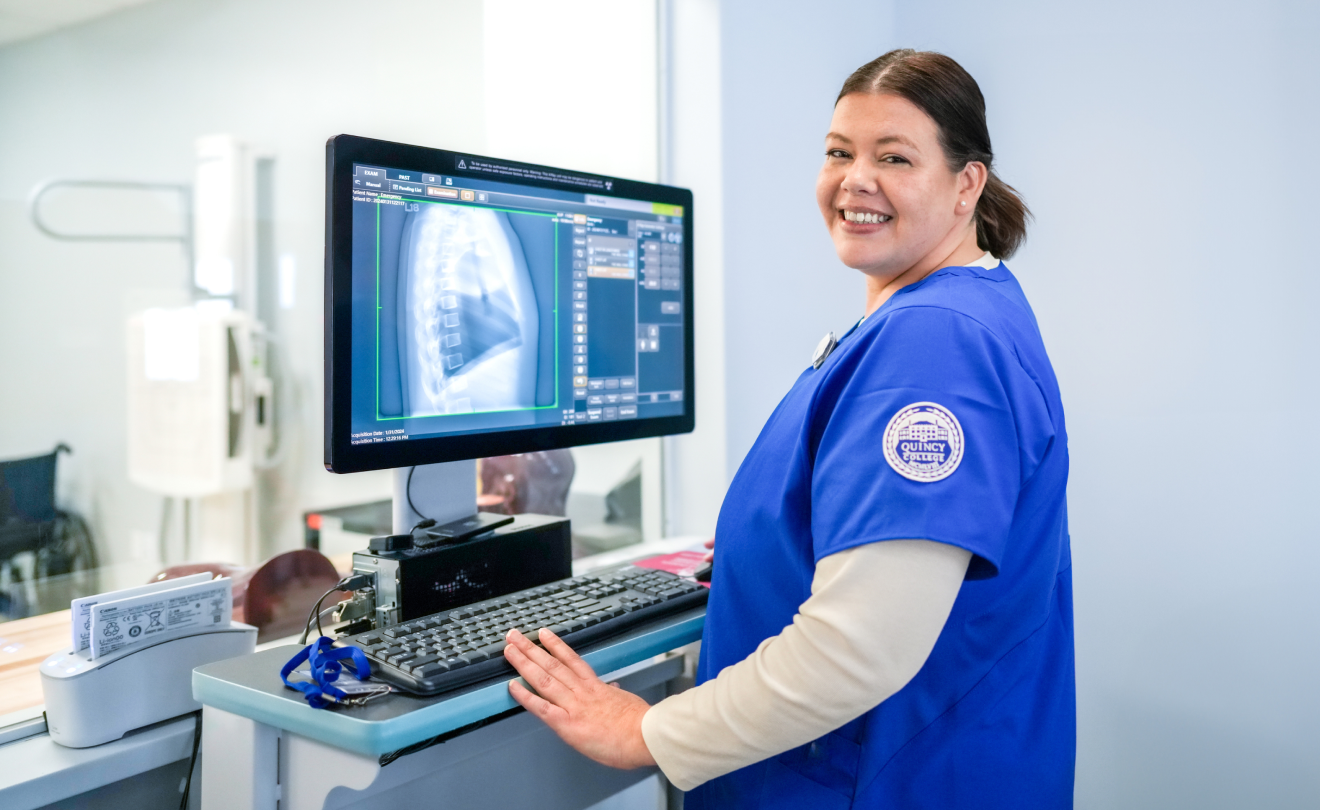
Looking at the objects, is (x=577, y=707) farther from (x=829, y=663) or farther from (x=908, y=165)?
(x=908, y=165)

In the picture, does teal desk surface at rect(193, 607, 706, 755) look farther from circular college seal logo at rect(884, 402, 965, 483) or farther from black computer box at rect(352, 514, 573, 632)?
circular college seal logo at rect(884, 402, 965, 483)

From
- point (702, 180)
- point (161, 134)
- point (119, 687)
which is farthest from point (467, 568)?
point (161, 134)

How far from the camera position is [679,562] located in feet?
4.73

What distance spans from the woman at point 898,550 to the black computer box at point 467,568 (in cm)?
19

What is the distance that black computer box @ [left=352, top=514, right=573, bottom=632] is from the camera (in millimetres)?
1015

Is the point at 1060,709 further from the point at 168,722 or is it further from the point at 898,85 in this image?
the point at 168,722

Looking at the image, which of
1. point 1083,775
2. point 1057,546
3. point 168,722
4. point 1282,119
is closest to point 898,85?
point 1057,546

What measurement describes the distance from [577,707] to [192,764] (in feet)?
1.70

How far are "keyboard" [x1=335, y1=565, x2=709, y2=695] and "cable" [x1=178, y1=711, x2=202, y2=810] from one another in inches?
10.3

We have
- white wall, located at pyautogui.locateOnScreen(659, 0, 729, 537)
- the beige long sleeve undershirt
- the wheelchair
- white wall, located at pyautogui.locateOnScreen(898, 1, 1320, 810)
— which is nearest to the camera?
the beige long sleeve undershirt

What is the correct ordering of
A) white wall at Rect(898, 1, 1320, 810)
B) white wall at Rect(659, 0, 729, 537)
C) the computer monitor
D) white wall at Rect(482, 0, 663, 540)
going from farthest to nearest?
white wall at Rect(482, 0, 663, 540) → white wall at Rect(659, 0, 729, 537) → white wall at Rect(898, 1, 1320, 810) → the computer monitor

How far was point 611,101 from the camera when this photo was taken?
80.2 inches

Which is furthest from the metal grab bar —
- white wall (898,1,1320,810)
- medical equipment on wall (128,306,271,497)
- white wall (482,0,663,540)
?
white wall (898,1,1320,810)

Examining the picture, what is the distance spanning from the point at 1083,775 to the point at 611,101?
5.95 ft
